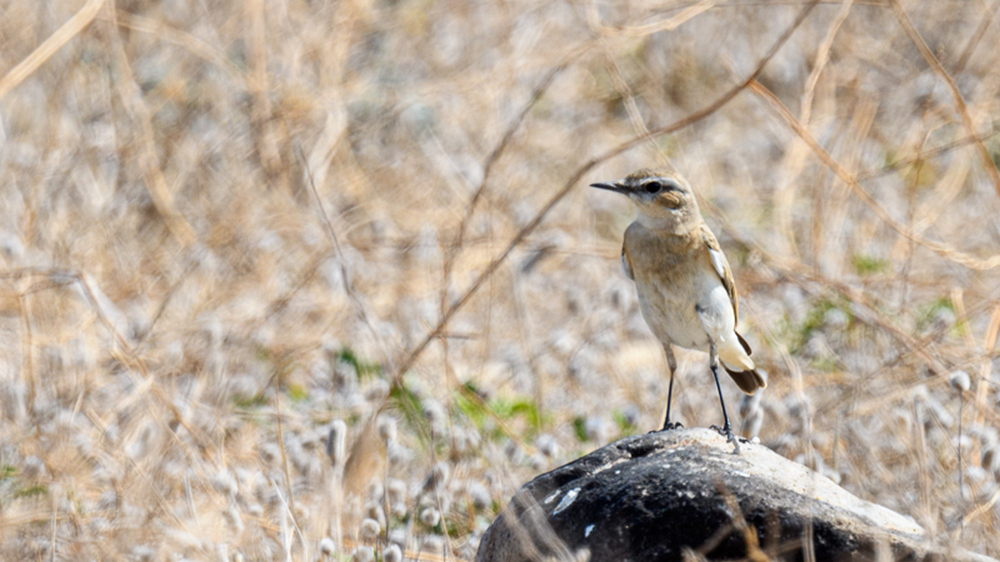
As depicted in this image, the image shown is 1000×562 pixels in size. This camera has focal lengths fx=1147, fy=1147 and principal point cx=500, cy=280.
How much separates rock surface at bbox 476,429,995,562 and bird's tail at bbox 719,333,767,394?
1.29 meters

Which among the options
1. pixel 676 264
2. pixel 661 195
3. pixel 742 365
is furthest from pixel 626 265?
pixel 742 365

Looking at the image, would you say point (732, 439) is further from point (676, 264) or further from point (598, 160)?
point (598, 160)

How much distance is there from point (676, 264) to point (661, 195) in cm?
31

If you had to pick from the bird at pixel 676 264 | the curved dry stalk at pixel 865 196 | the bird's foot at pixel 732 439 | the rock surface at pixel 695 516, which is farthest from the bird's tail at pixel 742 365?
the rock surface at pixel 695 516

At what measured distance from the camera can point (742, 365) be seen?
5.47 m

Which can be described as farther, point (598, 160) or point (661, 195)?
point (661, 195)

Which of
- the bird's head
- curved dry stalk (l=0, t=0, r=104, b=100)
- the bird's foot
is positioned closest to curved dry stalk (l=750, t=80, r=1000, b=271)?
the bird's head

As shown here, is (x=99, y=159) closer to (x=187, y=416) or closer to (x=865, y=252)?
(x=187, y=416)

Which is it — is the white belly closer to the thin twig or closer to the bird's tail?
the bird's tail

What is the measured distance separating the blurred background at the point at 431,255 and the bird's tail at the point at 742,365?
0.56 feet

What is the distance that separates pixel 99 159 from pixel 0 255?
2585 millimetres

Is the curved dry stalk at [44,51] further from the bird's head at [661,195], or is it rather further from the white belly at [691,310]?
the white belly at [691,310]

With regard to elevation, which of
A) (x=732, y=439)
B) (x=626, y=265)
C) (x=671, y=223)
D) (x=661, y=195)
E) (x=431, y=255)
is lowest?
(x=431, y=255)

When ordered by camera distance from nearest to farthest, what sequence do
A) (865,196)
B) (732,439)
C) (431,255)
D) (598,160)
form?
(732,439) → (598,160) → (865,196) → (431,255)
